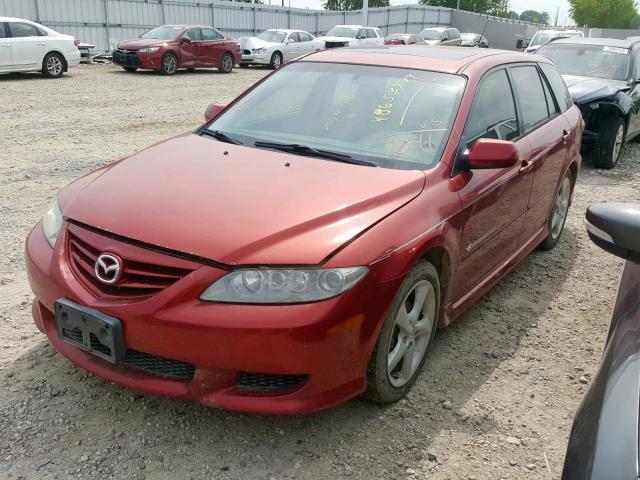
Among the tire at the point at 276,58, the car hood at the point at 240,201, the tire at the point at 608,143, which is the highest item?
the car hood at the point at 240,201

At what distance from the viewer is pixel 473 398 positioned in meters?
3.10

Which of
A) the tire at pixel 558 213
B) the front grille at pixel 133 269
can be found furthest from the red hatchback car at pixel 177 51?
the front grille at pixel 133 269

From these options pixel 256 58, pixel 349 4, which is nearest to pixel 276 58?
pixel 256 58

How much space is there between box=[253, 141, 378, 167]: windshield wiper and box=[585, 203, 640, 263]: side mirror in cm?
139

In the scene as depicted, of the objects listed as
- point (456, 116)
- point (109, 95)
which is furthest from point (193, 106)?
point (456, 116)

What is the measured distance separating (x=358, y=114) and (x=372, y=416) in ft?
5.54

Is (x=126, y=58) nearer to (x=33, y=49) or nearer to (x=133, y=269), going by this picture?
(x=33, y=49)

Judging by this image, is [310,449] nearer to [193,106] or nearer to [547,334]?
[547,334]

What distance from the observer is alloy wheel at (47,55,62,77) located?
15398mm

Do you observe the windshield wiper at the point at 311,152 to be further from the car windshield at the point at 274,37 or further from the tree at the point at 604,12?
the tree at the point at 604,12

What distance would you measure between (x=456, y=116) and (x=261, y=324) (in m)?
1.77

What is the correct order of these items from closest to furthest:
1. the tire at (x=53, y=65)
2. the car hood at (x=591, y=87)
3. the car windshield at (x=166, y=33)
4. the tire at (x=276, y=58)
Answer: the car hood at (x=591, y=87), the tire at (x=53, y=65), the car windshield at (x=166, y=33), the tire at (x=276, y=58)

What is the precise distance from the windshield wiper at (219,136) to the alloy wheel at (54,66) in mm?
13485

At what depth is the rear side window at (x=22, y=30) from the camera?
14422 millimetres
